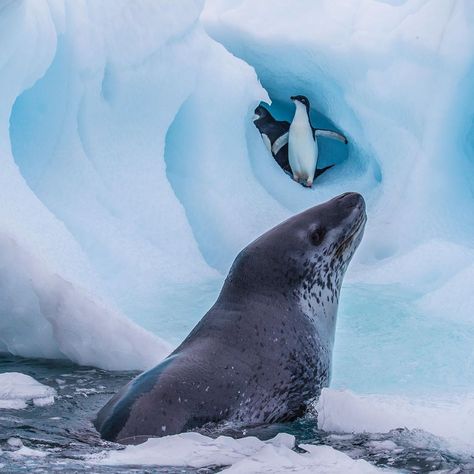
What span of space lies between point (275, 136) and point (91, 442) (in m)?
5.97

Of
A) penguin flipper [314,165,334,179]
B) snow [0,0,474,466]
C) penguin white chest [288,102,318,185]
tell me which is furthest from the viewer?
penguin flipper [314,165,334,179]

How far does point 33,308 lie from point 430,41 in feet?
12.8

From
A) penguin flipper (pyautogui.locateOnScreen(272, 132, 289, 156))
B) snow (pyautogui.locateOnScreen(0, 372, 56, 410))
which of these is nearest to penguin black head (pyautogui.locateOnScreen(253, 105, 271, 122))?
penguin flipper (pyautogui.locateOnScreen(272, 132, 289, 156))

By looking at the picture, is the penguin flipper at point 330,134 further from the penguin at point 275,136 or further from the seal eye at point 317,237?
the seal eye at point 317,237

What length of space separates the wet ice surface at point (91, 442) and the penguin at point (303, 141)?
4.48m

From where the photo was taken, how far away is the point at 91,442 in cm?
304

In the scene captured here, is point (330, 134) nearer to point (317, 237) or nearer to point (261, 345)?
point (317, 237)

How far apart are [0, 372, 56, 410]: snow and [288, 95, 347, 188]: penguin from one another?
4345mm

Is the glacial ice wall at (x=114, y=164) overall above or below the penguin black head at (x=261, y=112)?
below

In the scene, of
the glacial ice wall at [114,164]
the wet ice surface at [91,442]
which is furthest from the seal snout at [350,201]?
the glacial ice wall at [114,164]

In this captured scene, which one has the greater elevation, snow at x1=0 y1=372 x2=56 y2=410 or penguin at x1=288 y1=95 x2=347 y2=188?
penguin at x1=288 y1=95 x2=347 y2=188

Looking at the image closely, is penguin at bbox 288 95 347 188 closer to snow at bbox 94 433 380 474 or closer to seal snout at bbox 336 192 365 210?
seal snout at bbox 336 192 365 210

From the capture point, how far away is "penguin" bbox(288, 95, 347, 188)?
8.16m

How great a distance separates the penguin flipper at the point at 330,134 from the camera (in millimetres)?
8164
